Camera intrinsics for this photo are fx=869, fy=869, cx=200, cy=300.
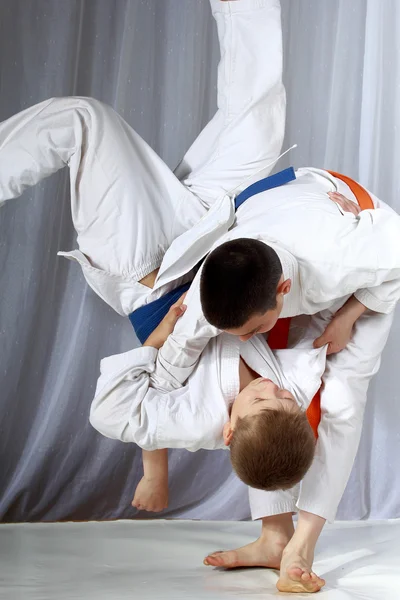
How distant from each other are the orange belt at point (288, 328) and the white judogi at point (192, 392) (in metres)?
0.03

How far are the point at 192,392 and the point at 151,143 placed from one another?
3.34 ft

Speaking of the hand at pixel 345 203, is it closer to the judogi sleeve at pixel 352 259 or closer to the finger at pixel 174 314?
the judogi sleeve at pixel 352 259

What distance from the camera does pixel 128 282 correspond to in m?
1.95

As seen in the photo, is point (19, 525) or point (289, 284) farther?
point (19, 525)

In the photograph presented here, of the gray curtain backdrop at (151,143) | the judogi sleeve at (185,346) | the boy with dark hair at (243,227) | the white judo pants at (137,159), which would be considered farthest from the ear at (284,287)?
the gray curtain backdrop at (151,143)

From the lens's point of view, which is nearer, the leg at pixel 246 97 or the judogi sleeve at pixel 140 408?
the judogi sleeve at pixel 140 408

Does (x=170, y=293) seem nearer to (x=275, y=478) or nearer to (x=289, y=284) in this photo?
(x=289, y=284)

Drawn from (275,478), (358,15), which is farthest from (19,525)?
(358,15)

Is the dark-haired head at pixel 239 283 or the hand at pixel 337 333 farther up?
the dark-haired head at pixel 239 283

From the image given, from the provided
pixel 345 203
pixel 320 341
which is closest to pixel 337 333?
pixel 320 341

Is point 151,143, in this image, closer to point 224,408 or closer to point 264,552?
point 224,408

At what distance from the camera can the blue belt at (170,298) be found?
6.30 feet

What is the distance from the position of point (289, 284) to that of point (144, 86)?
3.56 feet

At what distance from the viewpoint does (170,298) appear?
6.30 feet
